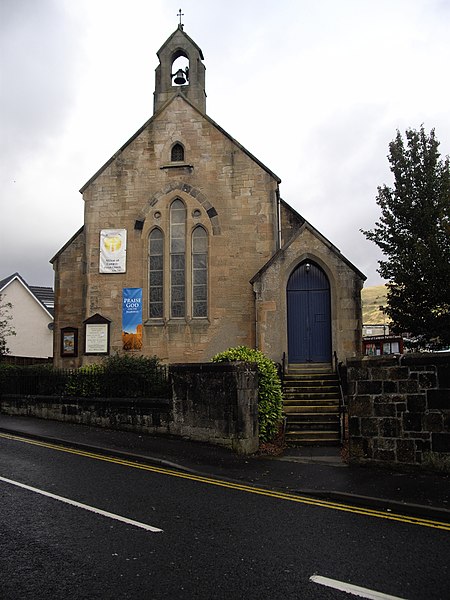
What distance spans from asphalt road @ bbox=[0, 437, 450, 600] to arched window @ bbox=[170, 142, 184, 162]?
51.1 ft

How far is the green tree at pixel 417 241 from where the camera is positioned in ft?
72.4

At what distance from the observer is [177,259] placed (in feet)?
70.9

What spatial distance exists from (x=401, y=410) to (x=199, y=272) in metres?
12.4

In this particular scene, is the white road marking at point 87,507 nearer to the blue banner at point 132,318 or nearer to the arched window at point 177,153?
the blue banner at point 132,318

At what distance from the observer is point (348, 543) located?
6109mm

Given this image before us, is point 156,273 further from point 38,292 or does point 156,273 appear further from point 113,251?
point 38,292

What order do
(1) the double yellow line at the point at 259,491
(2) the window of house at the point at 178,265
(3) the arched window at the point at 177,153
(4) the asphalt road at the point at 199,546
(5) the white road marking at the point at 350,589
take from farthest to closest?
1. (3) the arched window at the point at 177,153
2. (2) the window of house at the point at 178,265
3. (1) the double yellow line at the point at 259,491
4. (4) the asphalt road at the point at 199,546
5. (5) the white road marking at the point at 350,589

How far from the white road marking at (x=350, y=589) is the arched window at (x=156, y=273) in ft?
55.0

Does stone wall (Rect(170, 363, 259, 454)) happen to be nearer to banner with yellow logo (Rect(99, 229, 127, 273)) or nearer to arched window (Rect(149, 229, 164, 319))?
arched window (Rect(149, 229, 164, 319))

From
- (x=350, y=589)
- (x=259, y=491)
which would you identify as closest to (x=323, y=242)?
(x=259, y=491)

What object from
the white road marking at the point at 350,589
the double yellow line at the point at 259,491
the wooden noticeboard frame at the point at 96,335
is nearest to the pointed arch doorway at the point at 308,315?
the wooden noticeboard frame at the point at 96,335

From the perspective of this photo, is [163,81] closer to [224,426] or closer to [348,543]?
[224,426]

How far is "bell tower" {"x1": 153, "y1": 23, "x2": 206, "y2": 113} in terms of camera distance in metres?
23.4

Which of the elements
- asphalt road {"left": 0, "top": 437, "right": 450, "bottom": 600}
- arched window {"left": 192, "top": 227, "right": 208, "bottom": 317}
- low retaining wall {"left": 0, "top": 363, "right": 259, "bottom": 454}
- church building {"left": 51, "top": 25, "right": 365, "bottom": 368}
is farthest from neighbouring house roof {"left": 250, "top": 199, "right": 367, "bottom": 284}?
asphalt road {"left": 0, "top": 437, "right": 450, "bottom": 600}
